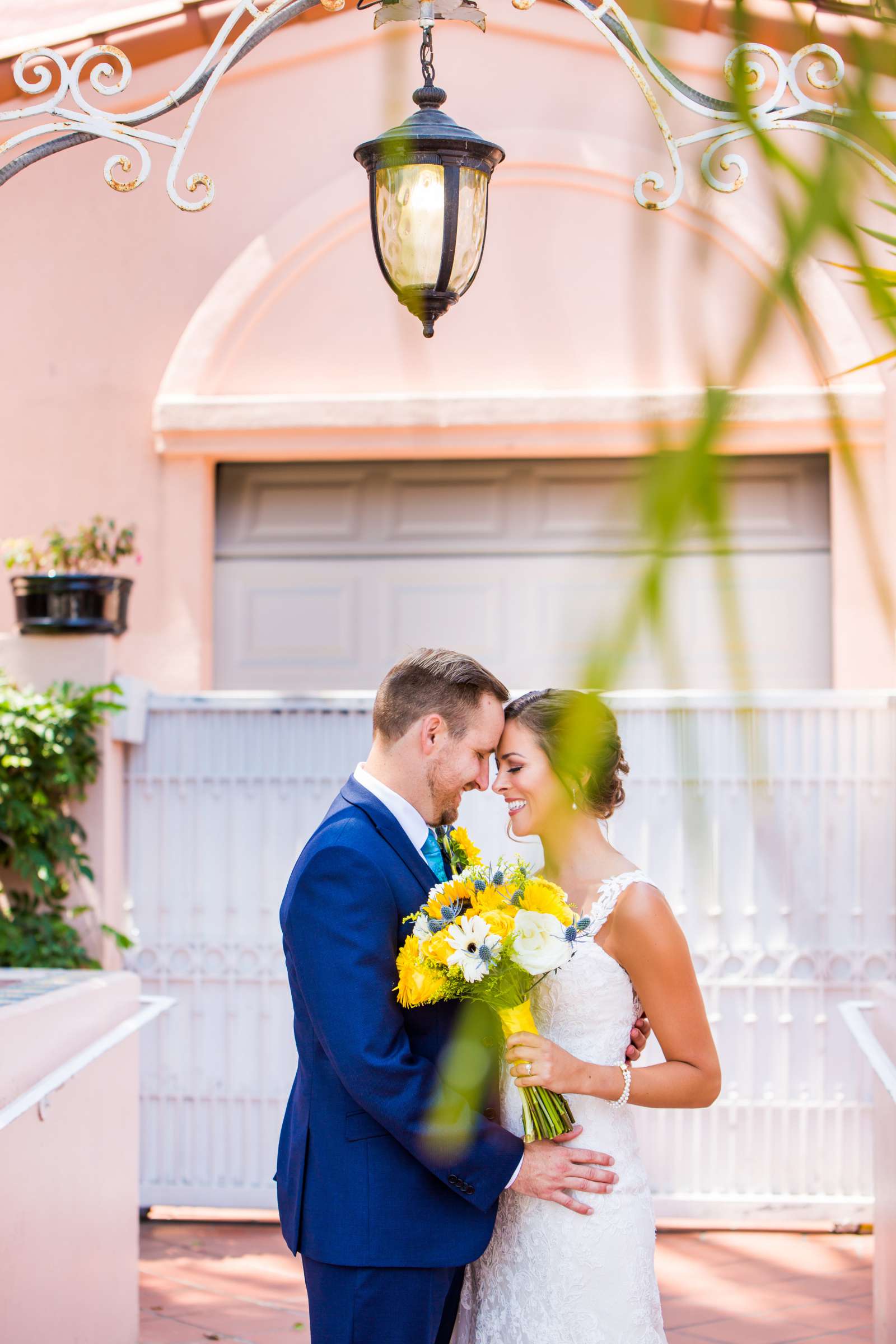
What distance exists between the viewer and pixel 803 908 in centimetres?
564

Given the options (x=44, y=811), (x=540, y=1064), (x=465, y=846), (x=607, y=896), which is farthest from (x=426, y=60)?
(x=44, y=811)

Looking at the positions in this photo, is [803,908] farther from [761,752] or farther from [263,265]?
[761,752]

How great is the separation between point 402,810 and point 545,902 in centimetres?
34

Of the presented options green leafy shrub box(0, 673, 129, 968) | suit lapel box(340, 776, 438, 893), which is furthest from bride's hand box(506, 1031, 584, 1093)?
green leafy shrub box(0, 673, 129, 968)

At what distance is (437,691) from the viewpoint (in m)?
2.67

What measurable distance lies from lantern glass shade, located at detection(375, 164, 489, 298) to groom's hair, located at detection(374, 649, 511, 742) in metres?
0.70

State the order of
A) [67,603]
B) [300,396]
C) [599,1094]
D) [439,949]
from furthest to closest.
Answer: [300,396] < [67,603] < [599,1094] < [439,949]

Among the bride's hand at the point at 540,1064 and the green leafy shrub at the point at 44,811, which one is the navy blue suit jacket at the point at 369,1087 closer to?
the bride's hand at the point at 540,1064

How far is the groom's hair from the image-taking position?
267 centimetres

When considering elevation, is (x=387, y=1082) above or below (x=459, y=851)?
below

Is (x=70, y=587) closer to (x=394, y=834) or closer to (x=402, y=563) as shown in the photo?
(x=402, y=563)

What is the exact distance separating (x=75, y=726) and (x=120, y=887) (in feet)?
2.47

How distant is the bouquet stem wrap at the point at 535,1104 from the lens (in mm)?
2529

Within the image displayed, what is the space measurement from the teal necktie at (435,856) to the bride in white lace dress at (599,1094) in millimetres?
226
